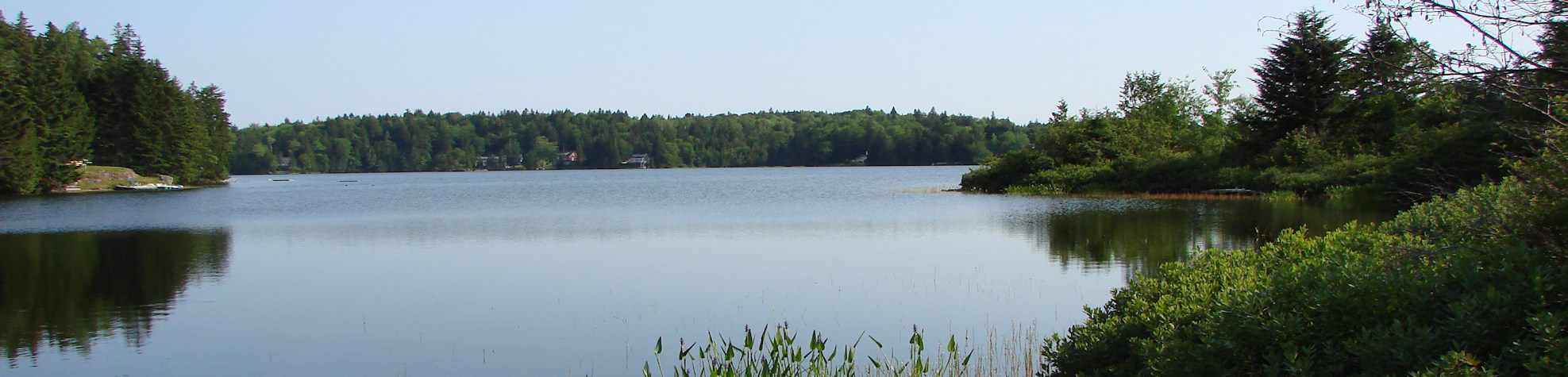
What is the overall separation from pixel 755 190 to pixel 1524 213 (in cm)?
5234

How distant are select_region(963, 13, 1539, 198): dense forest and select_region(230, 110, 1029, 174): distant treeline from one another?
93679 mm

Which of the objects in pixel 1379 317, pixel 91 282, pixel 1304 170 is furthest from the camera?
pixel 1304 170

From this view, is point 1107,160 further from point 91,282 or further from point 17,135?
point 17,135

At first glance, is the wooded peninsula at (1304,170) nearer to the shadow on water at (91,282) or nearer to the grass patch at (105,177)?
the grass patch at (105,177)

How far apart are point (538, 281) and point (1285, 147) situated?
3373cm

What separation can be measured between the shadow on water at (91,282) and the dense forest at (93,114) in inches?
1308

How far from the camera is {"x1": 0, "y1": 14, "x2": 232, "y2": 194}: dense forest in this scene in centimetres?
5306

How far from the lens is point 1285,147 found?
40.1m

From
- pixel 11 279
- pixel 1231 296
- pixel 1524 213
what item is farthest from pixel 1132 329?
pixel 11 279

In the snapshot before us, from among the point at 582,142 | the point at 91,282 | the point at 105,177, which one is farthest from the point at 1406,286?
the point at 582,142

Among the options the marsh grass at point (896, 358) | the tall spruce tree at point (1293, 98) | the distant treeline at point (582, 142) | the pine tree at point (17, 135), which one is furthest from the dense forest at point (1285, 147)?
the distant treeline at point (582, 142)

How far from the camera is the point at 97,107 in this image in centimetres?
6881

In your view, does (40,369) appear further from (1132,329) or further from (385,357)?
(1132,329)

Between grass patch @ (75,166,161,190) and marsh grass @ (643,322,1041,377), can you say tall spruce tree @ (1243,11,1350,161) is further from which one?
grass patch @ (75,166,161,190)
